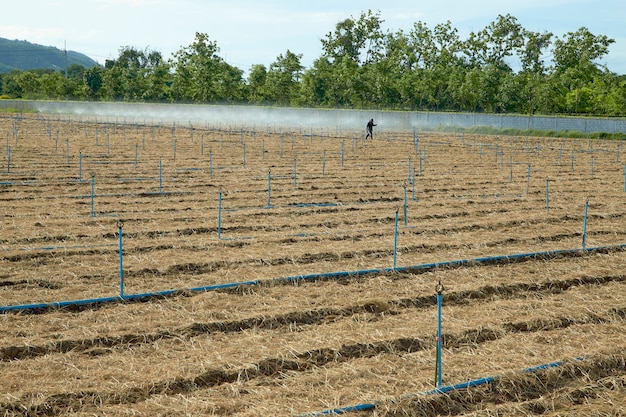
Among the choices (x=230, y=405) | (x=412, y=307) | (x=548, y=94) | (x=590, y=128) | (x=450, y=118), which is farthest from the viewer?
(x=548, y=94)

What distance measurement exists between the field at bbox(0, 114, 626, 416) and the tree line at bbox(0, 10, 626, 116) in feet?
122

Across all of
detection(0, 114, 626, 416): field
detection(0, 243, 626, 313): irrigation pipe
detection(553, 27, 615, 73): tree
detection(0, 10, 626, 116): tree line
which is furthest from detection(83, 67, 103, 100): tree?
detection(0, 243, 626, 313): irrigation pipe

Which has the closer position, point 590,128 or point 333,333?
point 333,333

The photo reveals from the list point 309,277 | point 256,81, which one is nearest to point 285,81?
point 256,81

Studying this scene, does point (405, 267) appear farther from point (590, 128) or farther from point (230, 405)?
point (590, 128)

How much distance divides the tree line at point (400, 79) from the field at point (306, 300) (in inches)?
1468

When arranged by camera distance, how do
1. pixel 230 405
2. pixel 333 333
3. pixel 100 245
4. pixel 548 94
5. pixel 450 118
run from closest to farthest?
pixel 230 405 < pixel 333 333 < pixel 100 245 < pixel 450 118 < pixel 548 94

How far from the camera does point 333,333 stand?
716 cm

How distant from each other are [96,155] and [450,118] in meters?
27.7

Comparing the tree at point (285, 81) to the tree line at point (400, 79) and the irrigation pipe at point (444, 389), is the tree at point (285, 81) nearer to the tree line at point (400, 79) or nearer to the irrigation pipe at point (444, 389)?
the tree line at point (400, 79)

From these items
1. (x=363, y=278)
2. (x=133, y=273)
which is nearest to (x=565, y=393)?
(x=363, y=278)

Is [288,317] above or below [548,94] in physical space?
below

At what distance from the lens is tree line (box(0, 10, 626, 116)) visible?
5322cm

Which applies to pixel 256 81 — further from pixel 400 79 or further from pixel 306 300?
pixel 306 300
